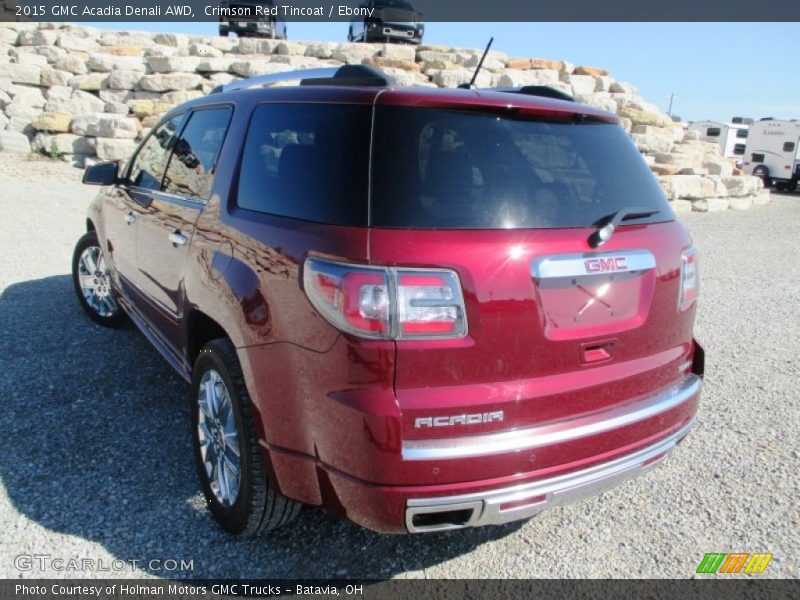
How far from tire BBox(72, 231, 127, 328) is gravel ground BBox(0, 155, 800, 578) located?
0.15 metres

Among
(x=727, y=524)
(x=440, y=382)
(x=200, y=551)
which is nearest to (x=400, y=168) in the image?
(x=440, y=382)

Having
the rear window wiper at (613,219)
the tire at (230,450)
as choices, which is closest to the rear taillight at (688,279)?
the rear window wiper at (613,219)

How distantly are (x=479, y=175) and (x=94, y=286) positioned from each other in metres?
4.12

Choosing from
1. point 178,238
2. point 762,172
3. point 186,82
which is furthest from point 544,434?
point 762,172

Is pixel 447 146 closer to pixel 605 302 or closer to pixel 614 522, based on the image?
pixel 605 302

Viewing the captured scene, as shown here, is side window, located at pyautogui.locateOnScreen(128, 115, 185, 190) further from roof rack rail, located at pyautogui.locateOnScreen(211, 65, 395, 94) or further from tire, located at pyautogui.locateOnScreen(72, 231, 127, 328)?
tire, located at pyautogui.locateOnScreen(72, 231, 127, 328)

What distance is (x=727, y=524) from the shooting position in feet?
9.41

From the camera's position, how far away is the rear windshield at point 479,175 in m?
2.04

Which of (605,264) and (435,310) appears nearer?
(435,310)

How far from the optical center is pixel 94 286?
5.12 meters

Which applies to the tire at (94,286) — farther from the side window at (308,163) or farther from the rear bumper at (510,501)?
the rear bumper at (510,501)

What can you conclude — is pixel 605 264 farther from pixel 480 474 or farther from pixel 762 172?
pixel 762 172

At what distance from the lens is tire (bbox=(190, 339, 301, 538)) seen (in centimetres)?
239

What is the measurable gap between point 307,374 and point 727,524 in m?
2.16
